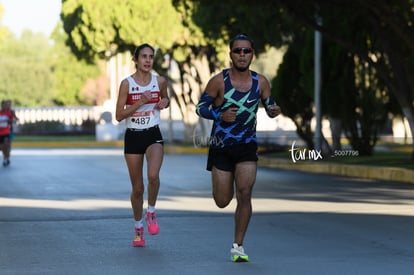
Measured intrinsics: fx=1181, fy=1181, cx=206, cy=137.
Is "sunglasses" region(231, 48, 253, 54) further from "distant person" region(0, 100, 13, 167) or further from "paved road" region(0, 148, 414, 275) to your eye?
"distant person" region(0, 100, 13, 167)

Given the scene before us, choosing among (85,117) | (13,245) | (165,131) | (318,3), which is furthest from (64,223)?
(85,117)

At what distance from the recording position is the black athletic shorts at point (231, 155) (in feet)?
33.2

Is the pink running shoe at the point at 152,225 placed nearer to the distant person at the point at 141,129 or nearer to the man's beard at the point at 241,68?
the distant person at the point at 141,129

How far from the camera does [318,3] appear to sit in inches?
1054

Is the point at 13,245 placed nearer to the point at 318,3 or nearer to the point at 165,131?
the point at 318,3

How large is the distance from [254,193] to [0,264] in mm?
9951

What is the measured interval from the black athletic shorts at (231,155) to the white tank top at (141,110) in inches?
57.7

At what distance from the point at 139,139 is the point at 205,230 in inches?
81.5

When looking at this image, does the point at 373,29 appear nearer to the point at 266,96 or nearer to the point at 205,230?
the point at 205,230

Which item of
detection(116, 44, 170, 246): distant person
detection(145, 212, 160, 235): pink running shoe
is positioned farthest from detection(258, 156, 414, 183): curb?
detection(116, 44, 170, 246): distant person

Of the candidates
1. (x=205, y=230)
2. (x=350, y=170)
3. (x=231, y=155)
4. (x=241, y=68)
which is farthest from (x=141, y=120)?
(x=350, y=170)

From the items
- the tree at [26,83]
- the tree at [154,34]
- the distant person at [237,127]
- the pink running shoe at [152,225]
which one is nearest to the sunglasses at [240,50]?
the distant person at [237,127]

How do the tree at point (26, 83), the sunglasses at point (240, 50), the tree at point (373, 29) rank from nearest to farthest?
the sunglasses at point (240, 50) < the tree at point (373, 29) < the tree at point (26, 83)

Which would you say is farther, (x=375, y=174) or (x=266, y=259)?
(x=375, y=174)
